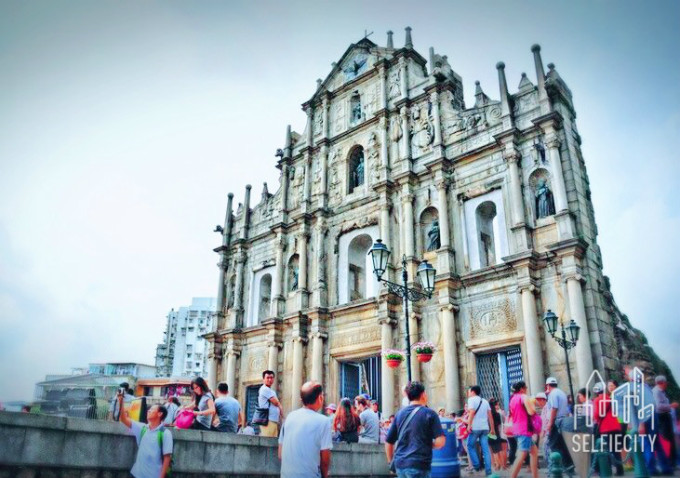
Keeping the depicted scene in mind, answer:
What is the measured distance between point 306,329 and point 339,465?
1206cm

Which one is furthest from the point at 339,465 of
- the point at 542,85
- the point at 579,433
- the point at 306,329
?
the point at 542,85

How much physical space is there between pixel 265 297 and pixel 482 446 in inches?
661

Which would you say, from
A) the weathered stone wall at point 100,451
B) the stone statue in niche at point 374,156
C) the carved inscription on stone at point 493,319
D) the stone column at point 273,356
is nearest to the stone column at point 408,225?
the stone statue in niche at point 374,156

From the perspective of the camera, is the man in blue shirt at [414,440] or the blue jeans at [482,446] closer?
the man in blue shirt at [414,440]

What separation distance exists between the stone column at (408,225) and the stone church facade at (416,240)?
7cm

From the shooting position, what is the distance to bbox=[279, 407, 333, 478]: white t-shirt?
4.70m

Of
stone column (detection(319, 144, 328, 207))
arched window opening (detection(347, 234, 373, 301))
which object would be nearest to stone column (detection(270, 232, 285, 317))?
stone column (detection(319, 144, 328, 207))

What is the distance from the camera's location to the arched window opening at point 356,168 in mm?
22922

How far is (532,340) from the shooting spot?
15.1 m

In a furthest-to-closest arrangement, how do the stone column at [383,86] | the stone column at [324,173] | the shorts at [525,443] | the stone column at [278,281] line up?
1. the stone column at [324,173]
2. the stone column at [278,281]
3. the stone column at [383,86]
4. the shorts at [525,443]

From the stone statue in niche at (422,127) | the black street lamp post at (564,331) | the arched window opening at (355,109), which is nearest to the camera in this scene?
the black street lamp post at (564,331)

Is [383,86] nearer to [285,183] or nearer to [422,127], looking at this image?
[422,127]

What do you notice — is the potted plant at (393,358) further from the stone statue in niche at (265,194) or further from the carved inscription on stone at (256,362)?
the stone statue in niche at (265,194)

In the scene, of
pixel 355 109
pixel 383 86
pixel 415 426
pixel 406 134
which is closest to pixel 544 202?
pixel 406 134
